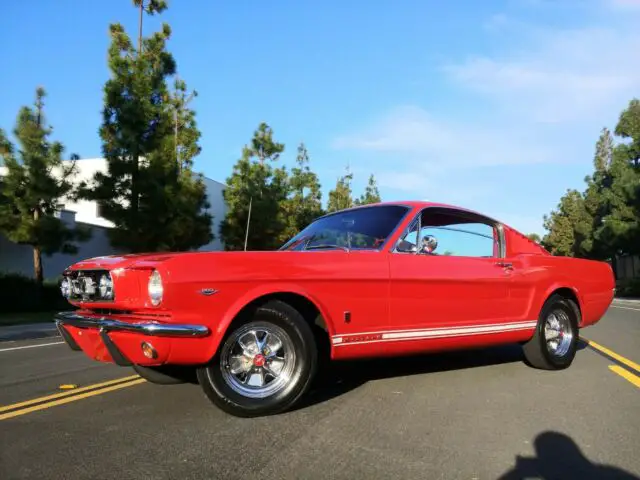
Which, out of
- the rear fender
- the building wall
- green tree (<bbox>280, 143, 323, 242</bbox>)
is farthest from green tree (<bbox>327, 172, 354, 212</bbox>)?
the rear fender

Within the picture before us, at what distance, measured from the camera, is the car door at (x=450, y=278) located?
4.91 meters

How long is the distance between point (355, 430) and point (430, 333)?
1.46 metres

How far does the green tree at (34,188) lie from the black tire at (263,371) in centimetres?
1746

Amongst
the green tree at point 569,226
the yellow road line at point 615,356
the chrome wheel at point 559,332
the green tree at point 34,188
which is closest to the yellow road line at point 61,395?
the chrome wheel at point 559,332

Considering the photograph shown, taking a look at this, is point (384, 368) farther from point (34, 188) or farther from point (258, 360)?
point (34, 188)

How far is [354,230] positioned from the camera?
5.41m

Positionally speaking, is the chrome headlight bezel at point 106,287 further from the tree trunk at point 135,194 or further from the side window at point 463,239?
the tree trunk at point 135,194

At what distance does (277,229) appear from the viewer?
103 ft

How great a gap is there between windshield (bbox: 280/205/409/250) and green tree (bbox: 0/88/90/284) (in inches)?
642

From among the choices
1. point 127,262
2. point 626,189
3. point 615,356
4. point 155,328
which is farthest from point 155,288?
point 626,189

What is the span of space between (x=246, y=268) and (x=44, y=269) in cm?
2176

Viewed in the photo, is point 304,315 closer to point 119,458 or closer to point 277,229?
point 119,458

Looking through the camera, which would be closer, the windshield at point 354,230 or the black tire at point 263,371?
the black tire at point 263,371

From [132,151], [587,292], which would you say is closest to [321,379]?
[587,292]
